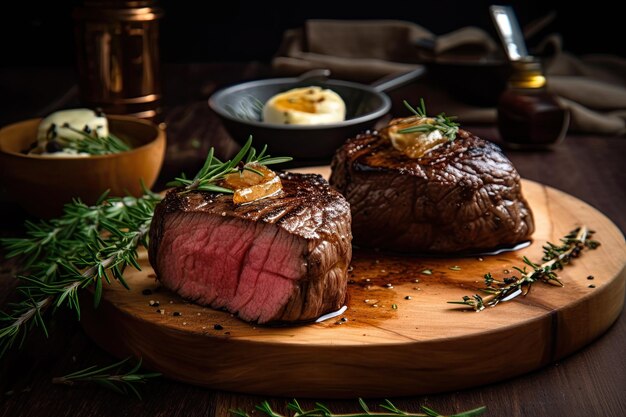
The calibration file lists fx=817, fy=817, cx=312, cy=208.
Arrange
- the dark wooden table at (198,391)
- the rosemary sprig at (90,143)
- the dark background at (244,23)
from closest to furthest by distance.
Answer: the dark wooden table at (198,391) < the rosemary sprig at (90,143) < the dark background at (244,23)

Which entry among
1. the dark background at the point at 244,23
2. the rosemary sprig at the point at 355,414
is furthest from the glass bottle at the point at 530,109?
the rosemary sprig at the point at 355,414

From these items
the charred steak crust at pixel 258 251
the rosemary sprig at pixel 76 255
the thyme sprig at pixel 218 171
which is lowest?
the rosemary sprig at pixel 76 255

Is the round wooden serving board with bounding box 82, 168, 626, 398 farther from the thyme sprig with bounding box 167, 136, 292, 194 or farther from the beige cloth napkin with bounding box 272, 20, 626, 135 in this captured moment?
the beige cloth napkin with bounding box 272, 20, 626, 135

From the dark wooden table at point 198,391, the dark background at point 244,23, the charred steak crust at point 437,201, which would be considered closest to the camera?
the dark wooden table at point 198,391

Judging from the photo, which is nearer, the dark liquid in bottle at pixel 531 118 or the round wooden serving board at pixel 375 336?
the round wooden serving board at pixel 375 336

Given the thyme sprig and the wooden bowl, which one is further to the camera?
the wooden bowl

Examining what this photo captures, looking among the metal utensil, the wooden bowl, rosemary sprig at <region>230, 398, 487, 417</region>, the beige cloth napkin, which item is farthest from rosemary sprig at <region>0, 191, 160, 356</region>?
the beige cloth napkin

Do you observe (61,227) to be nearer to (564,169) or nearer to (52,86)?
(564,169)

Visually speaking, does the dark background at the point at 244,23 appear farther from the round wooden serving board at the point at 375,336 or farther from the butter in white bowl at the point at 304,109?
the round wooden serving board at the point at 375,336
